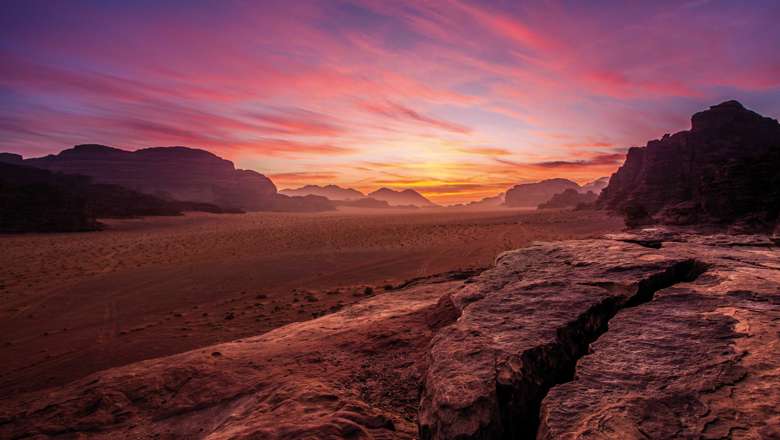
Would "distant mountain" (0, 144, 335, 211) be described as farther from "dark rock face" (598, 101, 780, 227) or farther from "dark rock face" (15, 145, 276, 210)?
"dark rock face" (598, 101, 780, 227)

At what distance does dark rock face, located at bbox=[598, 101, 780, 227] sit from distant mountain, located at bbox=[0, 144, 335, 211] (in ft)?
393

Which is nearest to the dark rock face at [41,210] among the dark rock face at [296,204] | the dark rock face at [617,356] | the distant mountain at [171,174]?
the dark rock face at [617,356]

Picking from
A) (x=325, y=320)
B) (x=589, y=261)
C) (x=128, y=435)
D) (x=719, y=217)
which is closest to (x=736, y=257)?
(x=589, y=261)

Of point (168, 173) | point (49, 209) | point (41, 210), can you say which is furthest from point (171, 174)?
point (41, 210)

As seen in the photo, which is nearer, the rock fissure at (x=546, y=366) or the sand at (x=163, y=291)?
the rock fissure at (x=546, y=366)

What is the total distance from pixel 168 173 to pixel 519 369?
7132 inches

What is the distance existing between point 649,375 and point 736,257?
4805 millimetres

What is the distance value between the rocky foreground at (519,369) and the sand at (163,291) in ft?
8.50

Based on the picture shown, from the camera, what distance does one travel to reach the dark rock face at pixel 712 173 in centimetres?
2659

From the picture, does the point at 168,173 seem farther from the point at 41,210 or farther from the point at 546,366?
the point at 546,366

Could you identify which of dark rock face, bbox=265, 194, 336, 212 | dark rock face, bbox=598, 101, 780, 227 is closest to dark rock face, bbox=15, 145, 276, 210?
dark rock face, bbox=265, 194, 336, 212

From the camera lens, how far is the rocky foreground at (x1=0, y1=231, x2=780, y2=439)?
2967 millimetres

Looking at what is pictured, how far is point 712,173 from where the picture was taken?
30891mm

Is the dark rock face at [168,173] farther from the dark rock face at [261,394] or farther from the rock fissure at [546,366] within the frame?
the rock fissure at [546,366]
